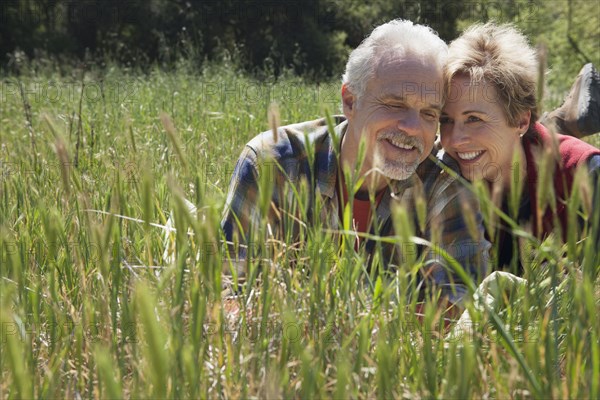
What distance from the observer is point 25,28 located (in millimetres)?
22438

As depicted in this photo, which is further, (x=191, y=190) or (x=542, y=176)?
(x=191, y=190)

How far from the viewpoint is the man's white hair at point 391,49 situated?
2.77 meters

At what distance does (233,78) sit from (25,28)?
16458mm

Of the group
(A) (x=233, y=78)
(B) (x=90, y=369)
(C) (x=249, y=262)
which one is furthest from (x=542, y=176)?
(A) (x=233, y=78)

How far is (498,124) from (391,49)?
495 mm

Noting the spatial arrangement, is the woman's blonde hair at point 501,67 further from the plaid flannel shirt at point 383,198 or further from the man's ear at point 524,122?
the plaid flannel shirt at point 383,198

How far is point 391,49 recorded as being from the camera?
2791mm

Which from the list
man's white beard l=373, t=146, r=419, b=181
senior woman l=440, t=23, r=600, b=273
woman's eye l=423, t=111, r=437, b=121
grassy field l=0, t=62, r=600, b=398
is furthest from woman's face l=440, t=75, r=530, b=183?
grassy field l=0, t=62, r=600, b=398

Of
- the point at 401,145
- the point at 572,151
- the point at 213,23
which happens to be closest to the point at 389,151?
the point at 401,145

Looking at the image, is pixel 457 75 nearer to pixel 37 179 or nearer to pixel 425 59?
pixel 425 59

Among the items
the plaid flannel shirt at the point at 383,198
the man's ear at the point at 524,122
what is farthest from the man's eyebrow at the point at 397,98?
the man's ear at the point at 524,122

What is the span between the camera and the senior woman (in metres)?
2.71

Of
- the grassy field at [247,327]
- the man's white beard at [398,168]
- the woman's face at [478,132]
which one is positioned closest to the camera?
the grassy field at [247,327]

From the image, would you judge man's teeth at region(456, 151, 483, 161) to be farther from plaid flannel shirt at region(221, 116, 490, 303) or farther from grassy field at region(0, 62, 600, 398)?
grassy field at region(0, 62, 600, 398)
